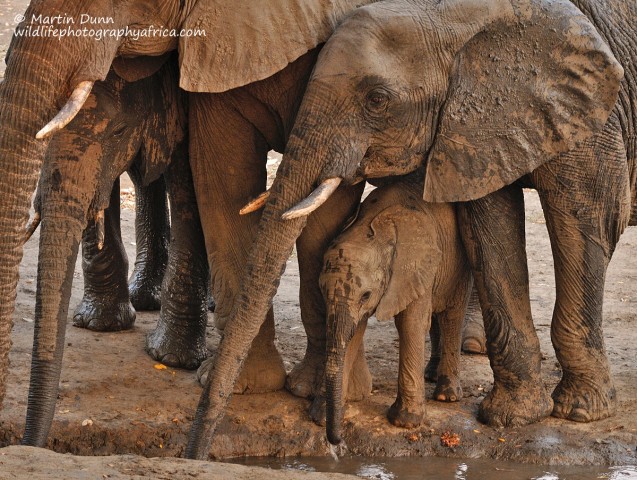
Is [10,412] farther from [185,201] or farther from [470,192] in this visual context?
[470,192]

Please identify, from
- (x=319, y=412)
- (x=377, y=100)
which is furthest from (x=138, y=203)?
(x=377, y=100)

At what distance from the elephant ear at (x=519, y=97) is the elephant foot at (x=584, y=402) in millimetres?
1320

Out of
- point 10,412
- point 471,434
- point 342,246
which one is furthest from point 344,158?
point 10,412

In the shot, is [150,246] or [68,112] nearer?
[68,112]

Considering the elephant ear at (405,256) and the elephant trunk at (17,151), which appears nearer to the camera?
the elephant trunk at (17,151)

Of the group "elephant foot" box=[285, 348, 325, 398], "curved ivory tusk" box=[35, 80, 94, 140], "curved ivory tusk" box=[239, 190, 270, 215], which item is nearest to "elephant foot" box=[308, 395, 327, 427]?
"elephant foot" box=[285, 348, 325, 398]

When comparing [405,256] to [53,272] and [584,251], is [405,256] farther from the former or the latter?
[53,272]

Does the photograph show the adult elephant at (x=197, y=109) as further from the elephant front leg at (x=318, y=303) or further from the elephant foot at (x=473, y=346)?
the elephant foot at (x=473, y=346)

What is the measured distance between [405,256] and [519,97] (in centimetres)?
100

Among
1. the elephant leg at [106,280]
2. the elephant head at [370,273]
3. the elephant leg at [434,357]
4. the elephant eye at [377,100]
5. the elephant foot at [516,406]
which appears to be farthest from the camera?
the elephant leg at [106,280]

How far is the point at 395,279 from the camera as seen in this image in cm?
683

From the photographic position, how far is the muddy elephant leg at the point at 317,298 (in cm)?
709

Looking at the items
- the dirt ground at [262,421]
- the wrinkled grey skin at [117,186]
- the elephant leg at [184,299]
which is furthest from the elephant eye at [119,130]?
the dirt ground at [262,421]

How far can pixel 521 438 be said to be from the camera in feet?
23.2
